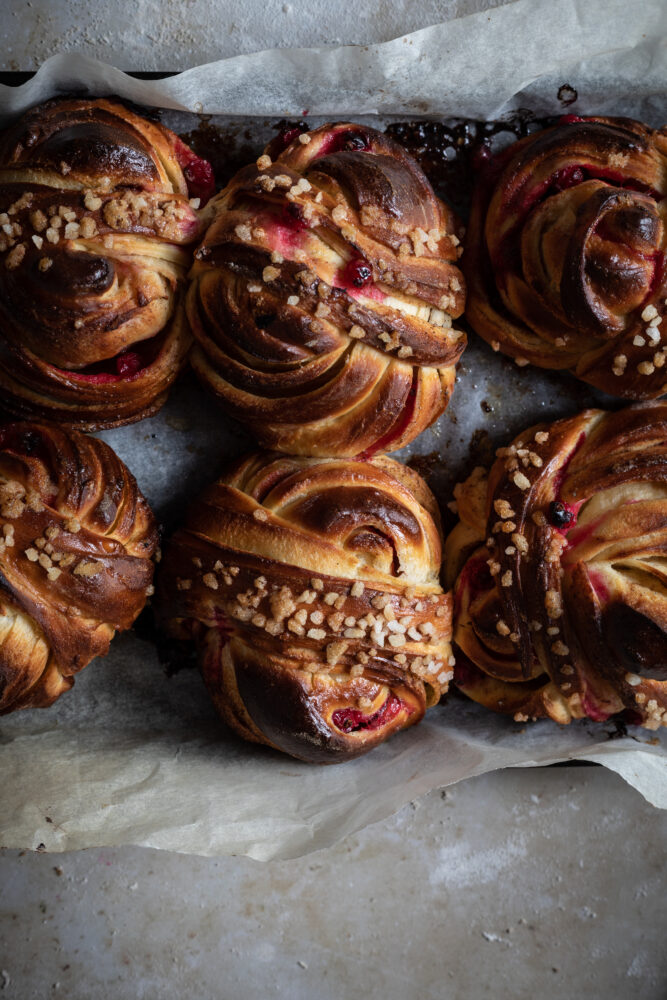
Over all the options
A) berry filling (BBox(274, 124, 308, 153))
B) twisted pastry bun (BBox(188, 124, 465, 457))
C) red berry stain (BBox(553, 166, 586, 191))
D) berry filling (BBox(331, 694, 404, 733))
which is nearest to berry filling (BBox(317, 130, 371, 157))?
twisted pastry bun (BBox(188, 124, 465, 457))

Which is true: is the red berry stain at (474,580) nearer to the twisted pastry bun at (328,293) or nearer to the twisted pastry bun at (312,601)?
the twisted pastry bun at (312,601)

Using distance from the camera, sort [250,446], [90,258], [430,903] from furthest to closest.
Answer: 1. [430,903]
2. [250,446]
3. [90,258]

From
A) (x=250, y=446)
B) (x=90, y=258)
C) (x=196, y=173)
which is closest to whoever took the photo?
(x=90, y=258)

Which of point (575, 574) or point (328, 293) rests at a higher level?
point (328, 293)

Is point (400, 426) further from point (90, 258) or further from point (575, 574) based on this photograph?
point (90, 258)

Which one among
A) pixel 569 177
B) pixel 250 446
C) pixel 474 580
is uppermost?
pixel 569 177

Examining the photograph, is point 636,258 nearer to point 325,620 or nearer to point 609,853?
point 325,620

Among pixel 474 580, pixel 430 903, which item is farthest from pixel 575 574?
pixel 430 903
